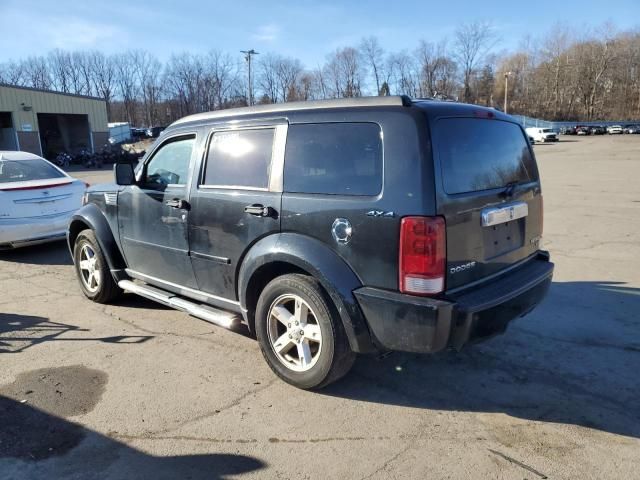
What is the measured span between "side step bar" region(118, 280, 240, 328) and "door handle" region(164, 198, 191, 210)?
2.75 ft

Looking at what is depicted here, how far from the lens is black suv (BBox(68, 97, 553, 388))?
114 inches

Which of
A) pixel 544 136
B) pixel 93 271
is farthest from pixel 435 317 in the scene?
pixel 544 136

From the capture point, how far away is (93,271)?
550 centimetres

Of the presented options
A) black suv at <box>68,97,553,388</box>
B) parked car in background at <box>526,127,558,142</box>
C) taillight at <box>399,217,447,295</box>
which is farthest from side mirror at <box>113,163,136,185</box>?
parked car in background at <box>526,127,558,142</box>

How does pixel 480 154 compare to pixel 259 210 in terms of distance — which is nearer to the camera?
pixel 480 154

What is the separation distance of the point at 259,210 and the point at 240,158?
1.85 feet

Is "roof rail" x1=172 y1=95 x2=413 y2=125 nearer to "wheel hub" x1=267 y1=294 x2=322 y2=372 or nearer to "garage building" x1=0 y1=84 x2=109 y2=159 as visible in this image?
"wheel hub" x1=267 y1=294 x2=322 y2=372

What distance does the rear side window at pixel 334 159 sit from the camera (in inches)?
120

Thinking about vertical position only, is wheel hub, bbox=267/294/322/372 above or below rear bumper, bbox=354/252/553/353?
below

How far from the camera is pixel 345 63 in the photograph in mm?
97750

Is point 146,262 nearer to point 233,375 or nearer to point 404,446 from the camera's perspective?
point 233,375

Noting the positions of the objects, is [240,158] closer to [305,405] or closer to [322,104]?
[322,104]

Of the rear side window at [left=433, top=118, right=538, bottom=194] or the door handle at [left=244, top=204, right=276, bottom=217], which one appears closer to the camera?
the rear side window at [left=433, top=118, right=538, bottom=194]

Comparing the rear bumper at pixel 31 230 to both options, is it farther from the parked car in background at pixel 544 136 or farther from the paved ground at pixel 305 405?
the parked car in background at pixel 544 136
